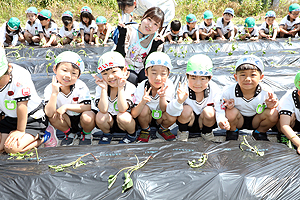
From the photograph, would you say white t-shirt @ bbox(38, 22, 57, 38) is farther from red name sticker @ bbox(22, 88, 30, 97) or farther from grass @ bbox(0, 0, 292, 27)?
grass @ bbox(0, 0, 292, 27)

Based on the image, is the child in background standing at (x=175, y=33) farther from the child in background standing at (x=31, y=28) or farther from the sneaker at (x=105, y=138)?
the sneaker at (x=105, y=138)

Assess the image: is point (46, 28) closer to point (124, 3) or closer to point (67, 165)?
point (124, 3)

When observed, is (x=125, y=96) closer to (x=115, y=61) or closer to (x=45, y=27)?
(x=115, y=61)

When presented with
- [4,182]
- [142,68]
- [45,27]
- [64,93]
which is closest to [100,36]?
[45,27]

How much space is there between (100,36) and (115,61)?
6039mm

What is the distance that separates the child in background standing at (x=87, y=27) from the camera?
8.11 meters

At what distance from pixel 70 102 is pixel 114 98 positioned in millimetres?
510

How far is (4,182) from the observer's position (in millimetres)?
1922

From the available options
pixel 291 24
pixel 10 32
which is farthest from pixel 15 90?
pixel 291 24

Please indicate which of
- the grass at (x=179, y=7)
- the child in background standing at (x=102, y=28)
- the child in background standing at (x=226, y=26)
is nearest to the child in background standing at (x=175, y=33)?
the child in background standing at (x=226, y=26)

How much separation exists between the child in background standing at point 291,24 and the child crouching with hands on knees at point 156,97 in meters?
7.17

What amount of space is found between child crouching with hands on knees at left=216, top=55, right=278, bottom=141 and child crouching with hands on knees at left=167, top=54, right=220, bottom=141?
0.50ft

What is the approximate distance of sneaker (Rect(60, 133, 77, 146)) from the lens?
10.1ft

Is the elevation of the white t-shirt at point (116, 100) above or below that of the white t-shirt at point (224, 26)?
below
